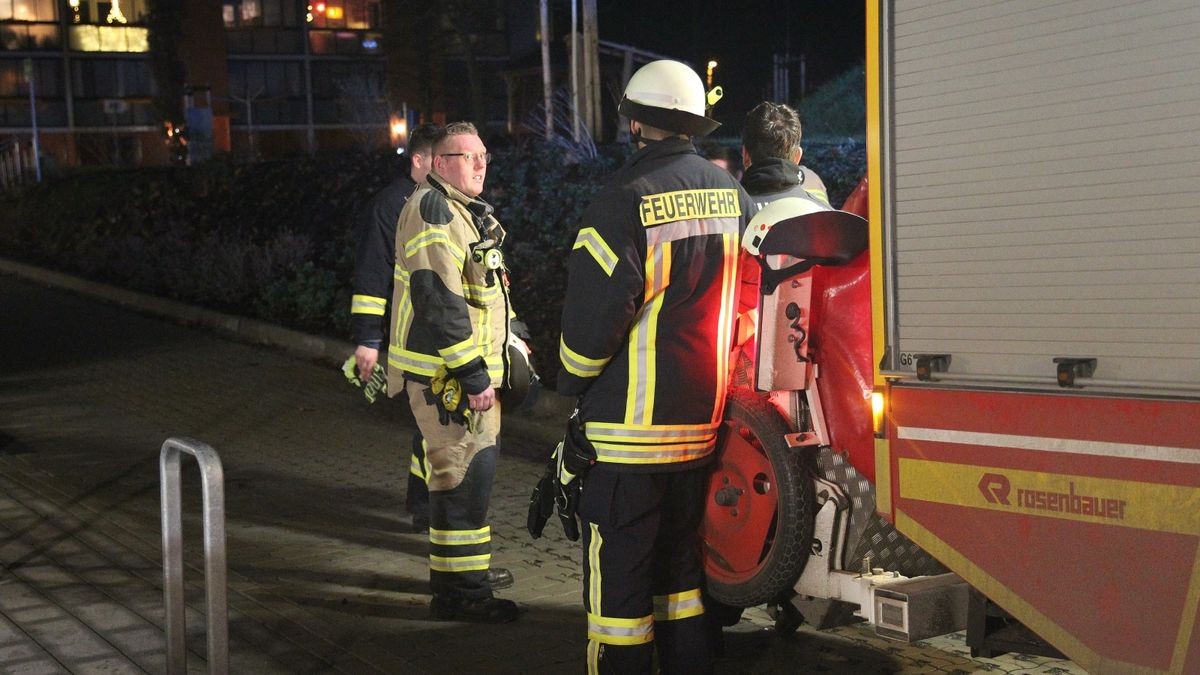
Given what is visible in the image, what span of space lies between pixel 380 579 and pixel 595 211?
281 centimetres

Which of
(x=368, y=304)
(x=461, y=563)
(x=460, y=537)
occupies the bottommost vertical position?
(x=461, y=563)

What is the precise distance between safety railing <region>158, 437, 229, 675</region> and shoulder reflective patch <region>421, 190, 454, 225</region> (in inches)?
59.0

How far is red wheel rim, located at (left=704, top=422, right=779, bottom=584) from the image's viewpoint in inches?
183

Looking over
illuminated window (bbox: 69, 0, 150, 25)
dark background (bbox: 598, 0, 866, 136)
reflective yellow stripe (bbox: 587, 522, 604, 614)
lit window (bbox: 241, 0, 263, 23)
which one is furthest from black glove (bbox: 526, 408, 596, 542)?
lit window (bbox: 241, 0, 263, 23)

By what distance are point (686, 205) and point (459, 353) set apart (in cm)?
150

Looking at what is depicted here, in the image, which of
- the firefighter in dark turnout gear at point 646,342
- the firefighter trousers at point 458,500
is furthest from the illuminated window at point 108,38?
the firefighter in dark turnout gear at point 646,342

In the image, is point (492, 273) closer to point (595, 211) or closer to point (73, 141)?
point (595, 211)

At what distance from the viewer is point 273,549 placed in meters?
6.86

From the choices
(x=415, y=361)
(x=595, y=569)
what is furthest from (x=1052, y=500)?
(x=415, y=361)

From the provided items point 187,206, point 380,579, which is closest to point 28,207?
point 187,206

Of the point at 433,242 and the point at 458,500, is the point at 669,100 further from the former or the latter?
the point at 458,500

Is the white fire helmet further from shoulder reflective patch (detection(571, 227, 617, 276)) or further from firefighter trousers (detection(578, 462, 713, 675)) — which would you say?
shoulder reflective patch (detection(571, 227, 617, 276))

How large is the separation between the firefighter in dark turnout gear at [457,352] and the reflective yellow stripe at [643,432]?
1.24 meters

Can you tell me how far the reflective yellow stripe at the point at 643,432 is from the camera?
4234mm
